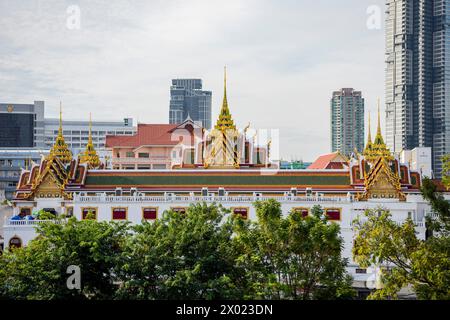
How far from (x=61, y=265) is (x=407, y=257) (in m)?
13.4

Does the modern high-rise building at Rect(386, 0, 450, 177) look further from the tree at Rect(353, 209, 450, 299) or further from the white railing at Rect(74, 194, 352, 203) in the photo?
the tree at Rect(353, 209, 450, 299)

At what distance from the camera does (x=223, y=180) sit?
64.2 metres

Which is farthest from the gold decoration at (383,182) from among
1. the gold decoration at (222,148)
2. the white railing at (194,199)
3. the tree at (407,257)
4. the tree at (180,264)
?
the tree at (407,257)

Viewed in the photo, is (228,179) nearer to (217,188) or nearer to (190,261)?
(217,188)

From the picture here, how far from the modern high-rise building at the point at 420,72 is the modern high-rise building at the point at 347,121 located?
44.5 ft

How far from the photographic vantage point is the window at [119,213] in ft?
182

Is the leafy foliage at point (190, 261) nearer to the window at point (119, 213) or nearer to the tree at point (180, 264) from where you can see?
the tree at point (180, 264)

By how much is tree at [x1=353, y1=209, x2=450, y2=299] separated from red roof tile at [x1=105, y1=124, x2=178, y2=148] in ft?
251

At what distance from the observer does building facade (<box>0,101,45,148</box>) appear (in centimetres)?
14762

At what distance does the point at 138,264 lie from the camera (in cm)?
3134

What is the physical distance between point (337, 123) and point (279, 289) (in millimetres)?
145771

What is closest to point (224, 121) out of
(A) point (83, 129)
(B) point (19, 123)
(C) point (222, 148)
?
(C) point (222, 148)
